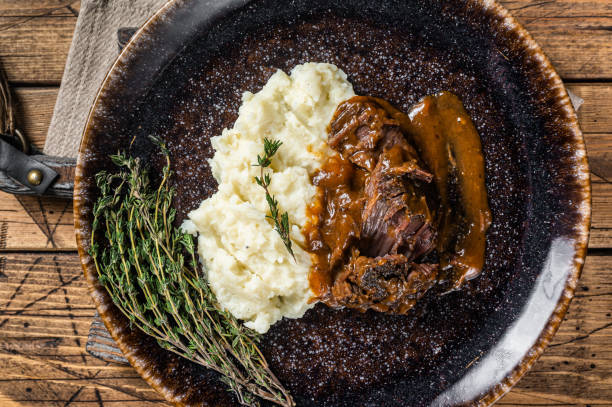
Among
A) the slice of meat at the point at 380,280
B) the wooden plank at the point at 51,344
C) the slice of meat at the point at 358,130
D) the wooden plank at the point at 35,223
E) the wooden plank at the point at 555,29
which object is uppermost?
the wooden plank at the point at 555,29

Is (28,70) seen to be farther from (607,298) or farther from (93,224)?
(607,298)

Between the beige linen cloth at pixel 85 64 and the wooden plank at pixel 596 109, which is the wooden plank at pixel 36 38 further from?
the wooden plank at pixel 596 109

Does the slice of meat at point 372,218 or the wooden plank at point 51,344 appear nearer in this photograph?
the slice of meat at point 372,218

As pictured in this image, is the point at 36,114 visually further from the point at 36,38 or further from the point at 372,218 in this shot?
the point at 372,218

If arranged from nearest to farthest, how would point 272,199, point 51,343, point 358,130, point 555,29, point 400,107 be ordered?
point 272,199 → point 358,130 → point 400,107 → point 555,29 → point 51,343

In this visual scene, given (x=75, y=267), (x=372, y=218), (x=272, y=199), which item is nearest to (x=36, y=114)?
(x=75, y=267)

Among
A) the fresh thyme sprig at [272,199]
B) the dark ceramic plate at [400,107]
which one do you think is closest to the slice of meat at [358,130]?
the dark ceramic plate at [400,107]

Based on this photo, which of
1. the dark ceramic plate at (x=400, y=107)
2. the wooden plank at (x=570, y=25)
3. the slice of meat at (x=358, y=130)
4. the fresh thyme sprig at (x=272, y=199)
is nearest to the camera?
the fresh thyme sprig at (x=272, y=199)
